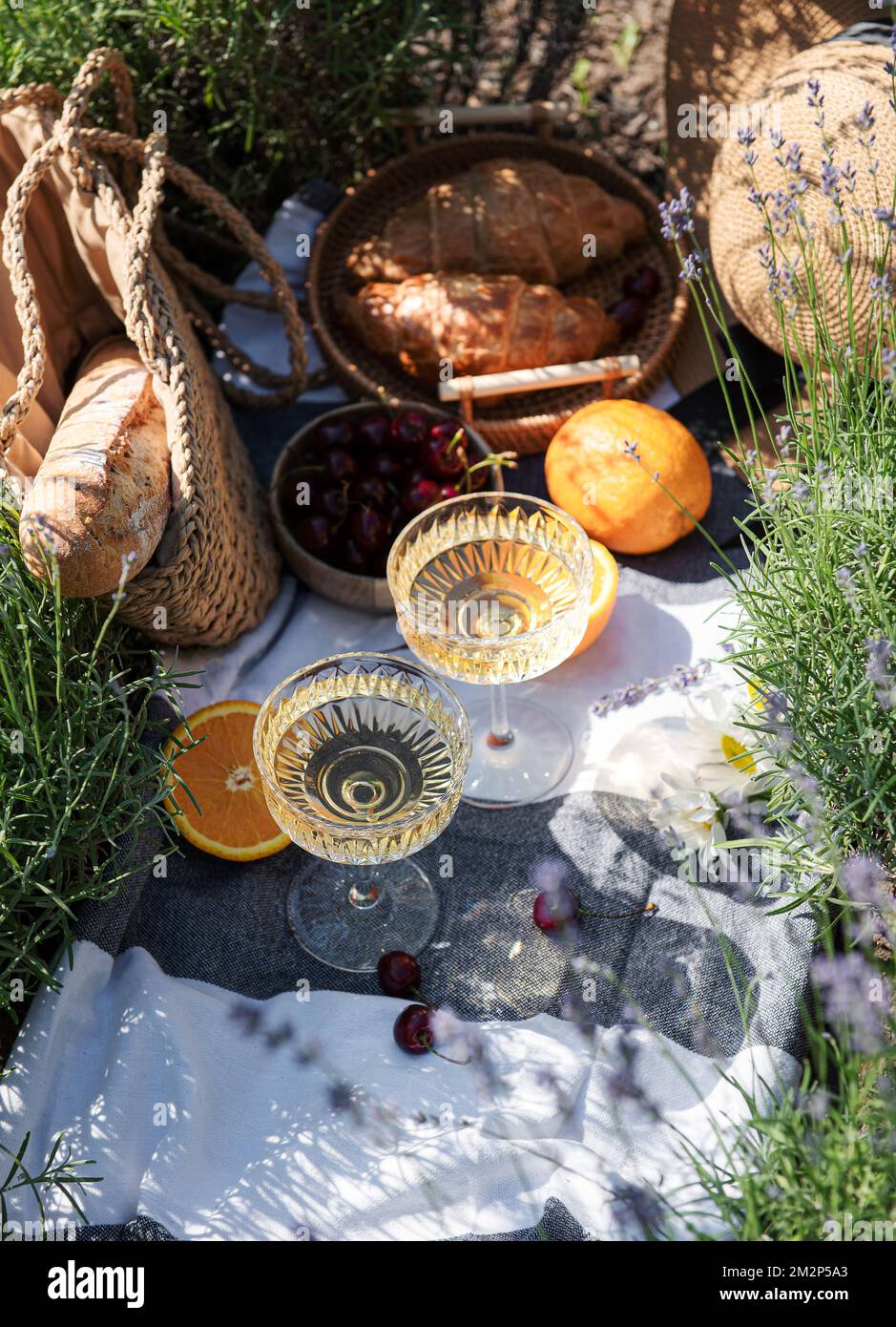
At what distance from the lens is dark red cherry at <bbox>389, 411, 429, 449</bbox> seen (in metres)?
1.90

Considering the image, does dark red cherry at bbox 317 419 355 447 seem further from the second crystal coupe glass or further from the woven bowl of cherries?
the second crystal coupe glass

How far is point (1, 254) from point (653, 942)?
53.0 inches

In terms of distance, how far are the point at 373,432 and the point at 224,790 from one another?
2.06ft

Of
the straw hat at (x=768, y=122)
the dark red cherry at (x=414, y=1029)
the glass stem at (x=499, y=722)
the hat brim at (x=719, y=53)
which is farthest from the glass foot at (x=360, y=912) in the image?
the hat brim at (x=719, y=53)

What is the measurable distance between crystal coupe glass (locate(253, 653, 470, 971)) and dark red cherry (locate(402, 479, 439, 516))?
1.17 ft

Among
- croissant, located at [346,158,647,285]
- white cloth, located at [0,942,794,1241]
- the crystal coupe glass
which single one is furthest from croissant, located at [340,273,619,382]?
white cloth, located at [0,942,794,1241]

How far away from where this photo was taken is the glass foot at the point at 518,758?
1.71 meters

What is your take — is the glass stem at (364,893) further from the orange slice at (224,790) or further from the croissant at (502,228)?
the croissant at (502,228)

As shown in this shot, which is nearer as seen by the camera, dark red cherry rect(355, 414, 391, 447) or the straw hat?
the straw hat

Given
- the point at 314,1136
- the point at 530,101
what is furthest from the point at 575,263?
the point at 314,1136

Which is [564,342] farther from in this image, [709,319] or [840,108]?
[840,108]

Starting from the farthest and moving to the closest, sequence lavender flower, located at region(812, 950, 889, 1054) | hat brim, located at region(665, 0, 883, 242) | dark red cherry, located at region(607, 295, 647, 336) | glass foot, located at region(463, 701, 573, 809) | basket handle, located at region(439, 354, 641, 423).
→ 1. dark red cherry, located at region(607, 295, 647, 336)
2. hat brim, located at region(665, 0, 883, 242)
3. basket handle, located at region(439, 354, 641, 423)
4. glass foot, located at region(463, 701, 573, 809)
5. lavender flower, located at region(812, 950, 889, 1054)

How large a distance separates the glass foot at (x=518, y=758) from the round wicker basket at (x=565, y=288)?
0.51 meters

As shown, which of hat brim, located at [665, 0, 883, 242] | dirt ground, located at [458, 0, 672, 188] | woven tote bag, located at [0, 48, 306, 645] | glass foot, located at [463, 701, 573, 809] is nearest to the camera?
woven tote bag, located at [0, 48, 306, 645]
